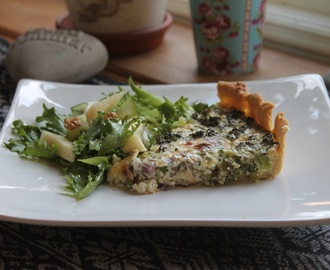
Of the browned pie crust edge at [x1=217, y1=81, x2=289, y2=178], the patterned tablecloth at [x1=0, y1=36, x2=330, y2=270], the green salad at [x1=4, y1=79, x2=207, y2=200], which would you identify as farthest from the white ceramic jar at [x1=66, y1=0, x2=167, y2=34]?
the patterned tablecloth at [x1=0, y1=36, x2=330, y2=270]

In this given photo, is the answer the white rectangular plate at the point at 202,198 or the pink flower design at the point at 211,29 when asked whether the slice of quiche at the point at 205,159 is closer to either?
the white rectangular plate at the point at 202,198

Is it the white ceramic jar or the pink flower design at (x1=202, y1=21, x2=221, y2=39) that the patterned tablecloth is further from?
the white ceramic jar

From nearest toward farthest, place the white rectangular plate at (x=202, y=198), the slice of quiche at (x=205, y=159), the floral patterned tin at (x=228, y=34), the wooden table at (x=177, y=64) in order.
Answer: the white rectangular plate at (x=202, y=198) < the slice of quiche at (x=205, y=159) < the floral patterned tin at (x=228, y=34) < the wooden table at (x=177, y=64)

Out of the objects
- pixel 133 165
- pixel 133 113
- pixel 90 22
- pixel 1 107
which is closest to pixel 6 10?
pixel 90 22

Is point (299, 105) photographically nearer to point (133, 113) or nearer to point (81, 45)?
point (133, 113)

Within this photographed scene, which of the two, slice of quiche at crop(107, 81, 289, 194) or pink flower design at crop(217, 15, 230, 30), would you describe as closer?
slice of quiche at crop(107, 81, 289, 194)

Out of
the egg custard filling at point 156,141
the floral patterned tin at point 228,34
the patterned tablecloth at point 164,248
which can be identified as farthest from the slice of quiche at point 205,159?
the floral patterned tin at point 228,34

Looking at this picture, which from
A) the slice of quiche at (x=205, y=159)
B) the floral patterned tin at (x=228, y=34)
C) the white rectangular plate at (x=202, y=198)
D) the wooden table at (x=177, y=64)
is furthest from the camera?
the wooden table at (x=177, y=64)

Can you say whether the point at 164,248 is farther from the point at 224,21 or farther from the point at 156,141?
the point at 224,21
